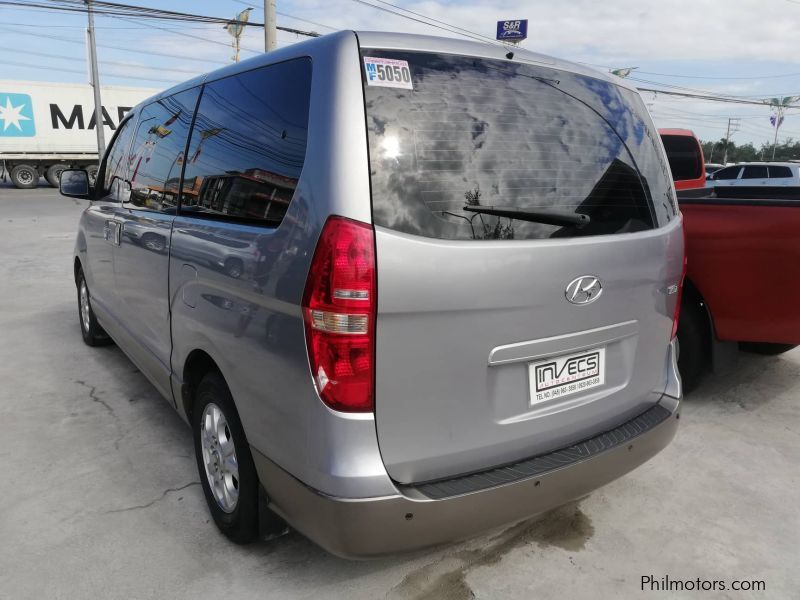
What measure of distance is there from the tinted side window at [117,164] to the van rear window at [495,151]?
2622 mm

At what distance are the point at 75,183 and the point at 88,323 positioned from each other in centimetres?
120

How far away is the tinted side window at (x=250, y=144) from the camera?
2.00m

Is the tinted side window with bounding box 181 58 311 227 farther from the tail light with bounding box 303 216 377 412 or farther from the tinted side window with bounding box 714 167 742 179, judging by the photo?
the tinted side window with bounding box 714 167 742 179

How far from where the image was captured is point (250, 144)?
2.25 metres

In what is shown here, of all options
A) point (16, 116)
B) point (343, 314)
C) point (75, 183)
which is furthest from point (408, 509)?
point (16, 116)

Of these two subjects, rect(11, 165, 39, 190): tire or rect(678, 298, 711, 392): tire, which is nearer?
rect(678, 298, 711, 392): tire

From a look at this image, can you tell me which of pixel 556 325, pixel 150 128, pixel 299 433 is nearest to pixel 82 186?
pixel 150 128

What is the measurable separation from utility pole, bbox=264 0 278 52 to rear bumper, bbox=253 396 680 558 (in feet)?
43.6

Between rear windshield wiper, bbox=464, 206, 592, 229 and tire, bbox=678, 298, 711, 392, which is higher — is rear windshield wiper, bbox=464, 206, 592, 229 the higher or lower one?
the higher one

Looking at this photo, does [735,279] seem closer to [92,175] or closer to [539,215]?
[539,215]

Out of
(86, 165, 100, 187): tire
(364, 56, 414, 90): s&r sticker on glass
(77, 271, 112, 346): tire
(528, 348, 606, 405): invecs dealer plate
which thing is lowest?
(77, 271, 112, 346): tire

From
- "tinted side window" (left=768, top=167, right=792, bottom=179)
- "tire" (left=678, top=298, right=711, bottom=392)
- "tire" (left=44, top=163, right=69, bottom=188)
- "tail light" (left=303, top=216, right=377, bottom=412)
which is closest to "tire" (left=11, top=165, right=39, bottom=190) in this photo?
"tire" (left=44, top=163, right=69, bottom=188)

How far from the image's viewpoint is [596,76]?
249cm

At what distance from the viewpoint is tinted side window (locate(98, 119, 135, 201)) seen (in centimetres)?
401
